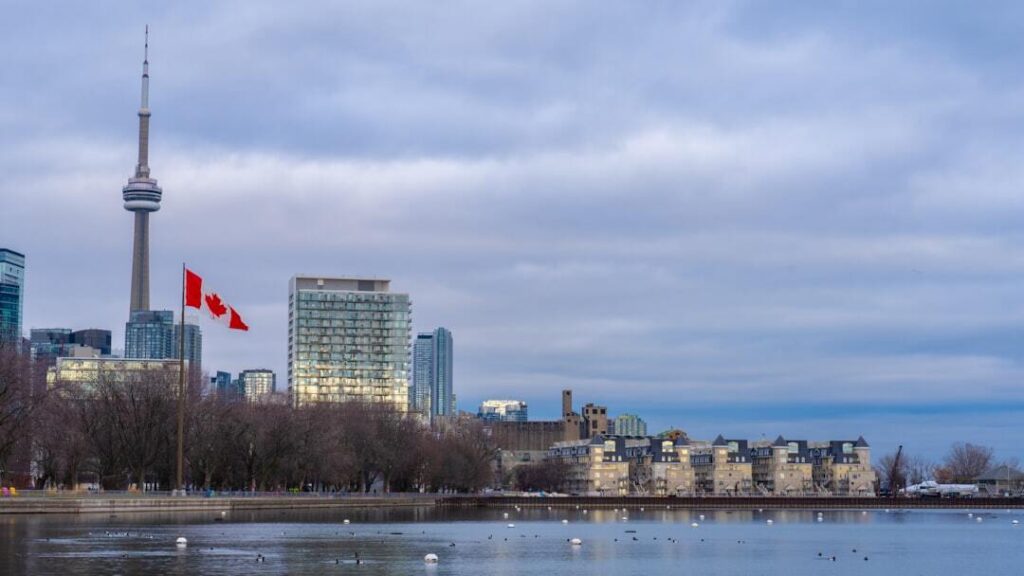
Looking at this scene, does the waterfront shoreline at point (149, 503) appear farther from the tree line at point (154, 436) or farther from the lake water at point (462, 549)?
the tree line at point (154, 436)

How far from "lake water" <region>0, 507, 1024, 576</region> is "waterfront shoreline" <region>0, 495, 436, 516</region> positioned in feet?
11.3

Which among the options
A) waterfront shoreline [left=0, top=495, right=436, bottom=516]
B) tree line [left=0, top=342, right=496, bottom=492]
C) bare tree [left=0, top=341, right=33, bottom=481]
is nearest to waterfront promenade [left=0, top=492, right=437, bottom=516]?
waterfront shoreline [left=0, top=495, right=436, bottom=516]

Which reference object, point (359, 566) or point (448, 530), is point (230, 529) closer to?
point (448, 530)

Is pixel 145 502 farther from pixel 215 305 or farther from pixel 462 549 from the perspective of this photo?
pixel 462 549

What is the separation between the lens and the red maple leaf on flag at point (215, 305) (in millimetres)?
129250

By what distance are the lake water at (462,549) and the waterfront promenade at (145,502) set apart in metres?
3.53

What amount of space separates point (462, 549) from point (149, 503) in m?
49.2

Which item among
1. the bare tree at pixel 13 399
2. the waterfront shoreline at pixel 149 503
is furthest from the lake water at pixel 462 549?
the bare tree at pixel 13 399

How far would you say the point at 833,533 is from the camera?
4577 inches

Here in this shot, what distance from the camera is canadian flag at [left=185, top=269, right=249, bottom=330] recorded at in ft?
411

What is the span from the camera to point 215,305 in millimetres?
130125

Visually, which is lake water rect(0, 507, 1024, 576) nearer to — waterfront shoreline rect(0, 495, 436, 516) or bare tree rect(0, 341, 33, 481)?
waterfront shoreline rect(0, 495, 436, 516)

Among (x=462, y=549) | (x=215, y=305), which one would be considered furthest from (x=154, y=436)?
(x=462, y=549)

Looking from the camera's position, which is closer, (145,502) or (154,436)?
(145,502)
